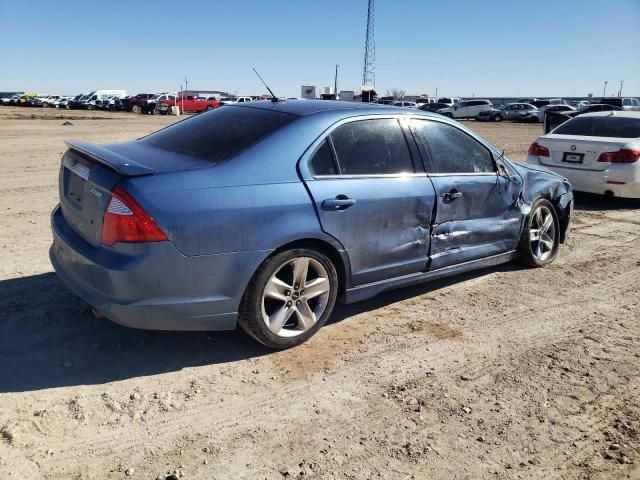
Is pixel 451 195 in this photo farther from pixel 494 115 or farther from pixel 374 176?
pixel 494 115

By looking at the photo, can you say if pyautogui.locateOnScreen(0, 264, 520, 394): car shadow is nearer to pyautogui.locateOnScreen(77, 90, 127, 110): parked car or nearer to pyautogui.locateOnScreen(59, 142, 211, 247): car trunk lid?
pyautogui.locateOnScreen(59, 142, 211, 247): car trunk lid

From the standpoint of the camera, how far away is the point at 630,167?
8.13m

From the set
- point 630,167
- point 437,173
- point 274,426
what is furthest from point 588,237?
point 274,426

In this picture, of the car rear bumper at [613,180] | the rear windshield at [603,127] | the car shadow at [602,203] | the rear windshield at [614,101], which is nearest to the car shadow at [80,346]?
the car rear bumper at [613,180]

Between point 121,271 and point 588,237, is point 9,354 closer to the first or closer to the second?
point 121,271

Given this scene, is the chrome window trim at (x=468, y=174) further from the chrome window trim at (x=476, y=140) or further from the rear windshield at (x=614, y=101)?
the rear windshield at (x=614, y=101)

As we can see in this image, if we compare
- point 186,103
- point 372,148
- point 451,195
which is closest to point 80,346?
point 372,148

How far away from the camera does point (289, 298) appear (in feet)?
11.9

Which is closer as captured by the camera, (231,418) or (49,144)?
(231,418)

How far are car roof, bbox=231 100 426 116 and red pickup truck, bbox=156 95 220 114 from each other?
44.6 meters

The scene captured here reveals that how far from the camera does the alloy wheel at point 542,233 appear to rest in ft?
18.0

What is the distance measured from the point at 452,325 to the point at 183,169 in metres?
2.28

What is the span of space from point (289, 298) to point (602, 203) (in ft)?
24.7

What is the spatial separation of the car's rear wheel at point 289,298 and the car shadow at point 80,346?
0.22 metres
